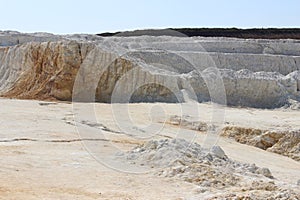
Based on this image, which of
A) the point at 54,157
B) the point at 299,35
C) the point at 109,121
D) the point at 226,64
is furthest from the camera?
the point at 299,35

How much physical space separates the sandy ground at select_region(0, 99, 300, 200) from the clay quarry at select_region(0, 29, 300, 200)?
0.08 ft

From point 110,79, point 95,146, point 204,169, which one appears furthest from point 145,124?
point 204,169

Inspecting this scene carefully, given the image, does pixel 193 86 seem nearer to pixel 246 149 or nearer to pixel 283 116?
pixel 283 116

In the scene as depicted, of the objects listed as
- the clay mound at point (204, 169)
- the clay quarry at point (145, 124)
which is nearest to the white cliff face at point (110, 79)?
the clay quarry at point (145, 124)

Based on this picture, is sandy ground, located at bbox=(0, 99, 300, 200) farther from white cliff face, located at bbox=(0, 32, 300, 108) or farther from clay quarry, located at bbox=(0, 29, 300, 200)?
white cliff face, located at bbox=(0, 32, 300, 108)

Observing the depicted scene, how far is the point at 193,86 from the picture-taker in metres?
18.0

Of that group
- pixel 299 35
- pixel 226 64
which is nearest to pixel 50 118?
pixel 226 64

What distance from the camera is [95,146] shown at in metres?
9.16

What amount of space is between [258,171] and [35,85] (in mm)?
12517

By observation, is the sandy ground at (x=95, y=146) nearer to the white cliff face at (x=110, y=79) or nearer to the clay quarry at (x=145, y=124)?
the clay quarry at (x=145, y=124)

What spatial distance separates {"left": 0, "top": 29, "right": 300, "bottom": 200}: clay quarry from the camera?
6.50 m

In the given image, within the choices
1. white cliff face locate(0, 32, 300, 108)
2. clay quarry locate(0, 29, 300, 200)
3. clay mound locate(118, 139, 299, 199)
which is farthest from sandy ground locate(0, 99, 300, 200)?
white cliff face locate(0, 32, 300, 108)

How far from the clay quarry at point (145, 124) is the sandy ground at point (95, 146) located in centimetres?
2

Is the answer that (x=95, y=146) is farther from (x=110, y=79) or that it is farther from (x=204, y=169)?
(x=110, y=79)
